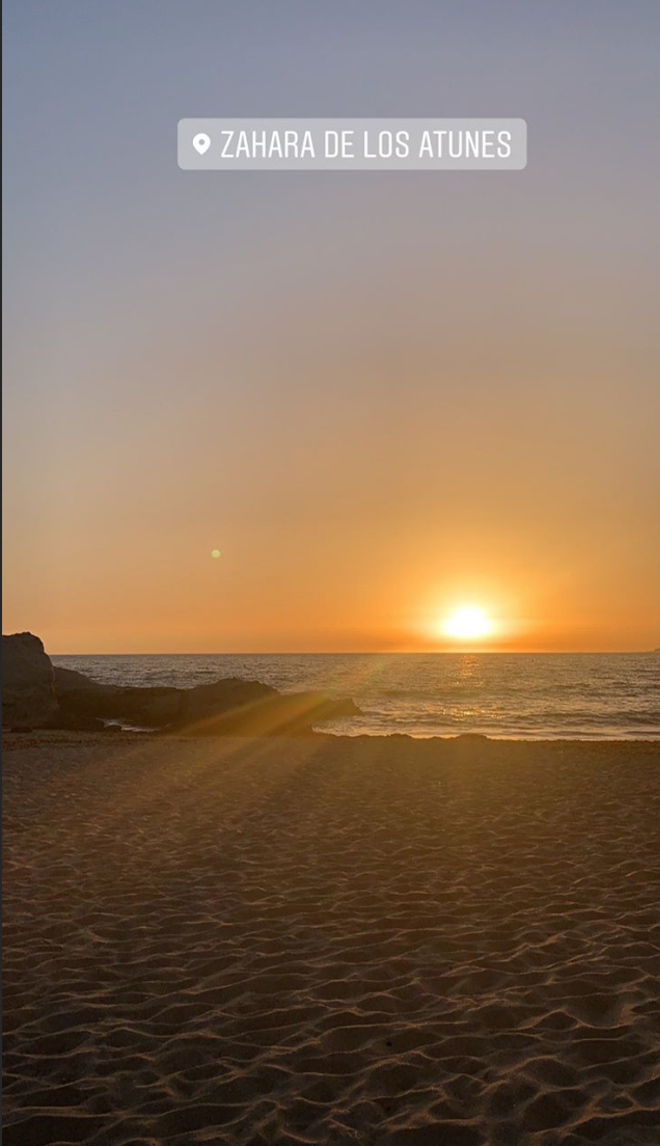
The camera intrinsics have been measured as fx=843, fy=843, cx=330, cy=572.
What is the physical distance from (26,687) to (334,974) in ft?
86.1

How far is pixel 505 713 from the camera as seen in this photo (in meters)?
47.2

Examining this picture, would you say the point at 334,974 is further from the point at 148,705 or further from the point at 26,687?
the point at 148,705

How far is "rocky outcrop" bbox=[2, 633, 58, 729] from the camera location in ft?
99.2

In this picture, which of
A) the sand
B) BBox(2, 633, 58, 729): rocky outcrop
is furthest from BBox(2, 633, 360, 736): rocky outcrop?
the sand

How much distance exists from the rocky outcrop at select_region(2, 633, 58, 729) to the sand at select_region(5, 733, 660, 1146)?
16.5 m

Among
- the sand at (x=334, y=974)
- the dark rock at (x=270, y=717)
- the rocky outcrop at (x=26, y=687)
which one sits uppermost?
the rocky outcrop at (x=26, y=687)

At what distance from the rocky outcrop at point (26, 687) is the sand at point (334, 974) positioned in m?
16.5

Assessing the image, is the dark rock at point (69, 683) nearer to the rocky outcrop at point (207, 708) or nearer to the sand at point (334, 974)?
the rocky outcrop at point (207, 708)

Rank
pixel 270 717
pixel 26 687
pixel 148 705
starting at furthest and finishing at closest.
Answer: pixel 148 705 < pixel 270 717 < pixel 26 687

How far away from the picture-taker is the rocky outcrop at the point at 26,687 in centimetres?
3025

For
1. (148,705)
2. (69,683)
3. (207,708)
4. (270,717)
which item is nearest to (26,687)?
(207,708)

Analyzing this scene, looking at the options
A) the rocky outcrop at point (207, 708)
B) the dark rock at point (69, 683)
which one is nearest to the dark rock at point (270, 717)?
the rocky outcrop at point (207, 708)

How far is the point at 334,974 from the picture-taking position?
7.25m

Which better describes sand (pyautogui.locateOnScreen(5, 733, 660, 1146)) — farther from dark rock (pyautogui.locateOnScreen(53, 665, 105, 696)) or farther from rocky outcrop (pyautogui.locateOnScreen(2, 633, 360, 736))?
dark rock (pyautogui.locateOnScreen(53, 665, 105, 696))
